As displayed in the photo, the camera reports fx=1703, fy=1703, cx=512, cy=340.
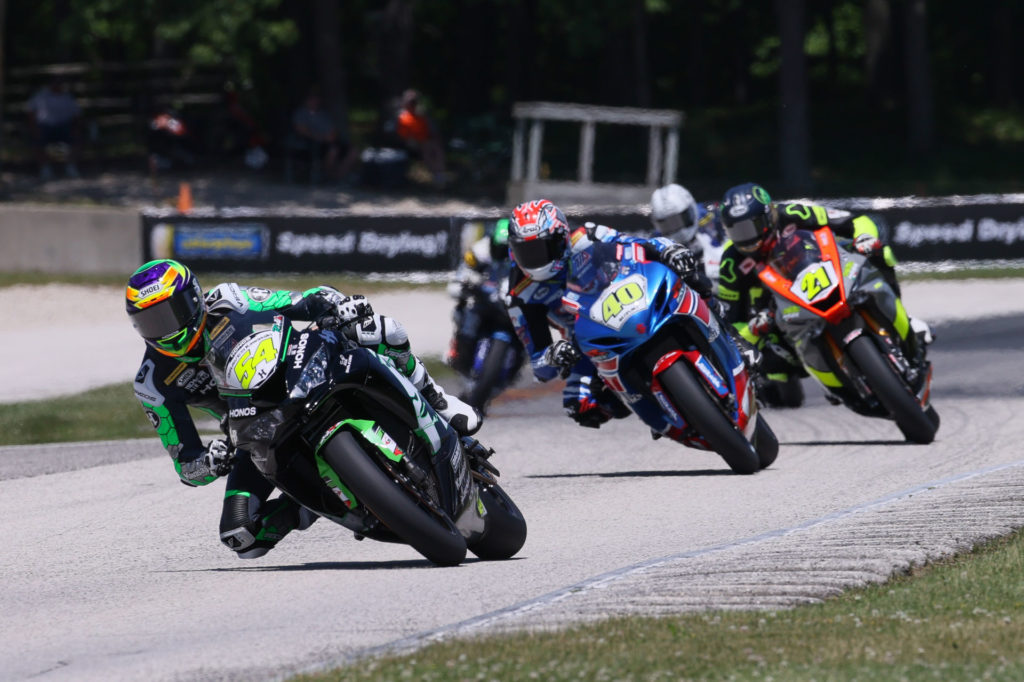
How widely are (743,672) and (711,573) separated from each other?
1516mm

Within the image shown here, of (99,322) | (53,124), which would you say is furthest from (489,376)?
(53,124)

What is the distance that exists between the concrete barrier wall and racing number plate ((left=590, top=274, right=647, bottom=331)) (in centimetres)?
1376

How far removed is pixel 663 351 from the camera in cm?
952

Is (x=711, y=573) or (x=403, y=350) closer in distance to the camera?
(x=711, y=573)

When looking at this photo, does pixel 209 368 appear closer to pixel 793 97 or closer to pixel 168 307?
pixel 168 307

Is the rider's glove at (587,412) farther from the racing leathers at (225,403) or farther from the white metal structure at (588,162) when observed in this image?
the white metal structure at (588,162)

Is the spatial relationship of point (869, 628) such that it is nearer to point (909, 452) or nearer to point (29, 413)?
point (909, 452)

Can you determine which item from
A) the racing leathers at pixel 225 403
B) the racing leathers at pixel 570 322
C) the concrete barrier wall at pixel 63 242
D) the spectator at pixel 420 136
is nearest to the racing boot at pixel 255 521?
the racing leathers at pixel 225 403

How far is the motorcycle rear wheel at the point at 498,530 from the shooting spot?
23.9ft

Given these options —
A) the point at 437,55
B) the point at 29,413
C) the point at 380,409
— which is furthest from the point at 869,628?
the point at 437,55

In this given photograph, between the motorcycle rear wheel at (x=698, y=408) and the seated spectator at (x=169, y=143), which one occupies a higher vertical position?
the motorcycle rear wheel at (x=698, y=408)

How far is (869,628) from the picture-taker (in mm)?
5441

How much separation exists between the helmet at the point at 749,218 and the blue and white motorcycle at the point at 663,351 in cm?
107

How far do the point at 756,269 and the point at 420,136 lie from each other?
774 inches
